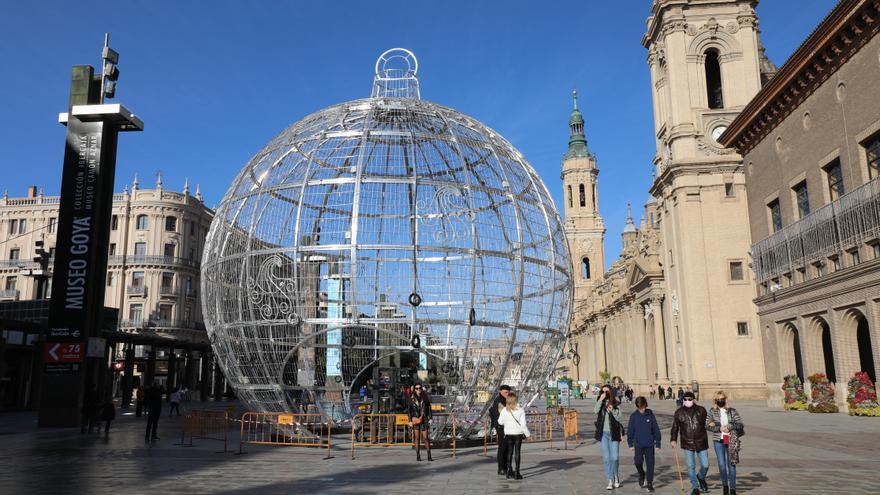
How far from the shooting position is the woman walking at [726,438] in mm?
9945

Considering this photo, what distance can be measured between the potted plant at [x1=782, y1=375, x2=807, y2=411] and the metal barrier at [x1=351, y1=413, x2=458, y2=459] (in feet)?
79.7

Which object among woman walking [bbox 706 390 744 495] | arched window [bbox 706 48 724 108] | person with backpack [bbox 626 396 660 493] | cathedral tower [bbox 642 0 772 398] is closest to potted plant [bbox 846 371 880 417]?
cathedral tower [bbox 642 0 772 398]

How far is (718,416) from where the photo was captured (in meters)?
10.4

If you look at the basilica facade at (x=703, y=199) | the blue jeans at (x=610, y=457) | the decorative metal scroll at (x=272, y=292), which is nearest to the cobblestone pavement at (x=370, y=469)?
the blue jeans at (x=610, y=457)

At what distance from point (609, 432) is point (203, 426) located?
1255 cm

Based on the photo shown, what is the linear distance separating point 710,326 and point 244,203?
39.9 meters

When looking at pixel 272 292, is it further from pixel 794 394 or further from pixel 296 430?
pixel 794 394

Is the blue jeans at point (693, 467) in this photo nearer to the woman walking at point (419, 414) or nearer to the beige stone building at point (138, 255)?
the woman walking at point (419, 414)

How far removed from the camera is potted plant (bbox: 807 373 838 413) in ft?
98.0

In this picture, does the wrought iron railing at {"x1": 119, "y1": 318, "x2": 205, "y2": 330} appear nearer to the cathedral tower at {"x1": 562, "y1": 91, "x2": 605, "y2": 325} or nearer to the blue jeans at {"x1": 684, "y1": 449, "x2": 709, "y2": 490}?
the blue jeans at {"x1": 684, "y1": 449, "x2": 709, "y2": 490}

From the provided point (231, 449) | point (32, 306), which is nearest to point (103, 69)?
point (231, 449)

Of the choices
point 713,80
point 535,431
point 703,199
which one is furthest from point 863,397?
point 713,80

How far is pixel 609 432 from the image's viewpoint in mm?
11039

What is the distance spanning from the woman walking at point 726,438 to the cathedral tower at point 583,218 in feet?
325
